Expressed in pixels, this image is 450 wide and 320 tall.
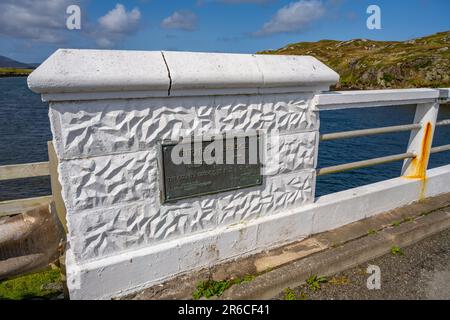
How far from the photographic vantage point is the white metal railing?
3.21 m

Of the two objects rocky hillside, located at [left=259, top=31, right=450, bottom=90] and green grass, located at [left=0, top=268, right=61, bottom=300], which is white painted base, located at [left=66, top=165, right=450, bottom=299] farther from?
rocky hillside, located at [left=259, top=31, right=450, bottom=90]

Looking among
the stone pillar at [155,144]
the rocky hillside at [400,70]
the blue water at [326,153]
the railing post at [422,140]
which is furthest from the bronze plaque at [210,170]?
the rocky hillside at [400,70]

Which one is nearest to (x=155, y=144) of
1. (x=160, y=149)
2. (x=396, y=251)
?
(x=160, y=149)

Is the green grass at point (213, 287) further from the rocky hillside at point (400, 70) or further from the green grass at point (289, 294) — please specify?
the rocky hillside at point (400, 70)

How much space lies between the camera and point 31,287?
3510mm

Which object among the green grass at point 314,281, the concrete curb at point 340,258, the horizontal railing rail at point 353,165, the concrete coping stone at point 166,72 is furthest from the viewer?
the horizontal railing rail at point 353,165

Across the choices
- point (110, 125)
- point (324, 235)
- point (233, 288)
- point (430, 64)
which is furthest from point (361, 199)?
point (430, 64)

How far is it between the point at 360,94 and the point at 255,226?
1685 mm

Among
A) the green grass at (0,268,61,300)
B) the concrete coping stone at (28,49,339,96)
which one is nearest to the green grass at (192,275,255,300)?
the concrete coping stone at (28,49,339,96)

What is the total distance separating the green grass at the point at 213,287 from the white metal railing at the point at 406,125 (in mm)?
1441

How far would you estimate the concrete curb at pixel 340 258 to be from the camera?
2.69m

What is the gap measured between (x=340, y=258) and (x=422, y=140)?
206cm

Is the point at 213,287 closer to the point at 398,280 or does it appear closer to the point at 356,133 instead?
the point at 398,280
